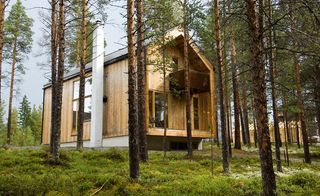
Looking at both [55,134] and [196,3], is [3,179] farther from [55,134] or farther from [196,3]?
[196,3]

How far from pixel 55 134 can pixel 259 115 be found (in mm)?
7681

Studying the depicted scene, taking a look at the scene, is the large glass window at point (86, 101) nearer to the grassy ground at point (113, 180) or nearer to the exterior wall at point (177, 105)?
the exterior wall at point (177, 105)

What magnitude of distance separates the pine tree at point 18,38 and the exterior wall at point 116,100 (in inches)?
542

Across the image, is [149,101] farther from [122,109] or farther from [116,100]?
[116,100]

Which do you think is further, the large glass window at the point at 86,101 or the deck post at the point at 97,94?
the large glass window at the point at 86,101

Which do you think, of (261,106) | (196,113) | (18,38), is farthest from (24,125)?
(261,106)

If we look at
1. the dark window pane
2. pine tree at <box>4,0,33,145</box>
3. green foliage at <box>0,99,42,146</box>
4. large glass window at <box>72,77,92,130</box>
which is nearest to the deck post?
large glass window at <box>72,77,92,130</box>

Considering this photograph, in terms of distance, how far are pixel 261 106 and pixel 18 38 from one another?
30.3 metres

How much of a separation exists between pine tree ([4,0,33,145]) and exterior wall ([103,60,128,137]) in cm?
1377

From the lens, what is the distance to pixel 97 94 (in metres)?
20.6

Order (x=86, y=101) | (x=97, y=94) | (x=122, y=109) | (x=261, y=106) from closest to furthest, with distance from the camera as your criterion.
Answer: (x=261, y=106) → (x=122, y=109) → (x=97, y=94) → (x=86, y=101)

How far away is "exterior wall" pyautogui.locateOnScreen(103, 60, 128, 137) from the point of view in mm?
19484

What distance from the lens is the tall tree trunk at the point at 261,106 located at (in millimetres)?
6475

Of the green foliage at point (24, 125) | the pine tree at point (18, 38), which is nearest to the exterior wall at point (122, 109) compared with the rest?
the pine tree at point (18, 38)
